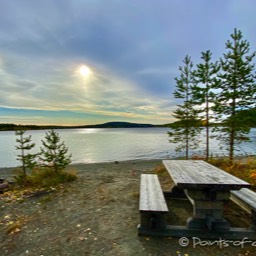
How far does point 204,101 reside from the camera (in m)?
11.8

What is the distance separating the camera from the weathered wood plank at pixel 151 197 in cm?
349

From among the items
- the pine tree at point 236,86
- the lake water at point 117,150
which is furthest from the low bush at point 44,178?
the lake water at point 117,150

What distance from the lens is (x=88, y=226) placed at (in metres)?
4.17

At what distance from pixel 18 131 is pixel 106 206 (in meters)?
5.85

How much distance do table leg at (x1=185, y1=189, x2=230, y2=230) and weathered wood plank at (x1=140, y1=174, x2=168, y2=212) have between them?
1.93ft

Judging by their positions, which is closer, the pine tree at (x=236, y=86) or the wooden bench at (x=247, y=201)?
the wooden bench at (x=247, y=201)

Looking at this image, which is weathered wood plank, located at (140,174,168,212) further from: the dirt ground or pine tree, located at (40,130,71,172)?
pine tree, located at (40,130,71,172)

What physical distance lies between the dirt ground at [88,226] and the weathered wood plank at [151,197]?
594 millimetres

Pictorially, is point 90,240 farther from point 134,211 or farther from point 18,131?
point 18,131

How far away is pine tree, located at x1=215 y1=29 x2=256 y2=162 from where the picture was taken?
980cm

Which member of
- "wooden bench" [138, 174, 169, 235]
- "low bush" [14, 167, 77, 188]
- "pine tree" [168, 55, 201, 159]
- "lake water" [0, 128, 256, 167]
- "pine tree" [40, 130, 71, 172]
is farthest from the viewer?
"lake water" [0, 128, 256, 167]

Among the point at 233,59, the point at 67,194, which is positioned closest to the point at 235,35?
the point at 233,59

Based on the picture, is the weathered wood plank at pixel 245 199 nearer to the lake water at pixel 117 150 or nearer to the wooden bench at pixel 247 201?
the wooden bench at pixel 247 201

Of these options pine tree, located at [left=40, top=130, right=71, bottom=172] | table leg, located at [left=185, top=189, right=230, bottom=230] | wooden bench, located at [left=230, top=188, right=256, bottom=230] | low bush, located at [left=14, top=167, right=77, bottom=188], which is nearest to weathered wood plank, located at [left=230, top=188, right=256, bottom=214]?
wooden bench, located at [left=230, top=188, right=256, bottom=230]
